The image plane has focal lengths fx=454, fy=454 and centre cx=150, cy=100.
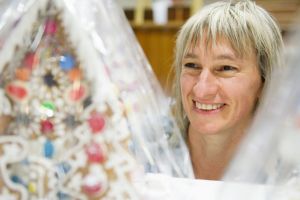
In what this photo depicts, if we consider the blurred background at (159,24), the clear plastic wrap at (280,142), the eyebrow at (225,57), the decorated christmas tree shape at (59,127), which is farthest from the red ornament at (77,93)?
the blurred background at (159,24)

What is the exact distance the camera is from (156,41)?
2.69 meters

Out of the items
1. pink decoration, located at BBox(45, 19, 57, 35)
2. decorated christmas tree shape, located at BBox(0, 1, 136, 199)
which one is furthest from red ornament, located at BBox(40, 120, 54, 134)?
pink decoration, located at BBox(45, 19, 57, 35)

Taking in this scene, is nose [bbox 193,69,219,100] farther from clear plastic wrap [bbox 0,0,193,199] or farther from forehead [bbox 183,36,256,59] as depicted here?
clear plastic wrap [bbox 0,0,193,199]

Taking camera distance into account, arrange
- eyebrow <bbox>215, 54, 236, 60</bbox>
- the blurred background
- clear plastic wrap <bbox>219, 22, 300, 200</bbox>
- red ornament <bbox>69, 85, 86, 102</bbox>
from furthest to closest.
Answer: the blurred background < eyebrow <bbox>215, 54, 236, 60</bbox> < red ornament <bbox>69, 85, 86, 102</bbox> < clear plastic wrap <bbox>219, 22, 300, 200</bbox>

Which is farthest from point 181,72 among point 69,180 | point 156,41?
point 156,41

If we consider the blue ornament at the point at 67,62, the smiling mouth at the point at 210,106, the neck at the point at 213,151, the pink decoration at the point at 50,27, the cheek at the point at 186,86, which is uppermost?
the pink decoration at the point at 50,27

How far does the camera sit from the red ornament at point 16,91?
76 centimetres

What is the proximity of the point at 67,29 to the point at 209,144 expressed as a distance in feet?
1.75

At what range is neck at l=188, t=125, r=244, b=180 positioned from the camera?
1.11 metres

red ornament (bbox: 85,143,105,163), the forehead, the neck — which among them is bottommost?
the neck

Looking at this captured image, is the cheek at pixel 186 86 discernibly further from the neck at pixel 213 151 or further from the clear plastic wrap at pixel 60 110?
the clear plastic wrap at pixel 60 110

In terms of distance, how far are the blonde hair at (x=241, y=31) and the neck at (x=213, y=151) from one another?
0.57 feet

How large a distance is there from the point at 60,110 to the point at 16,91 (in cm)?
8

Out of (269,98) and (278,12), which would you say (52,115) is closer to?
(269,98)
